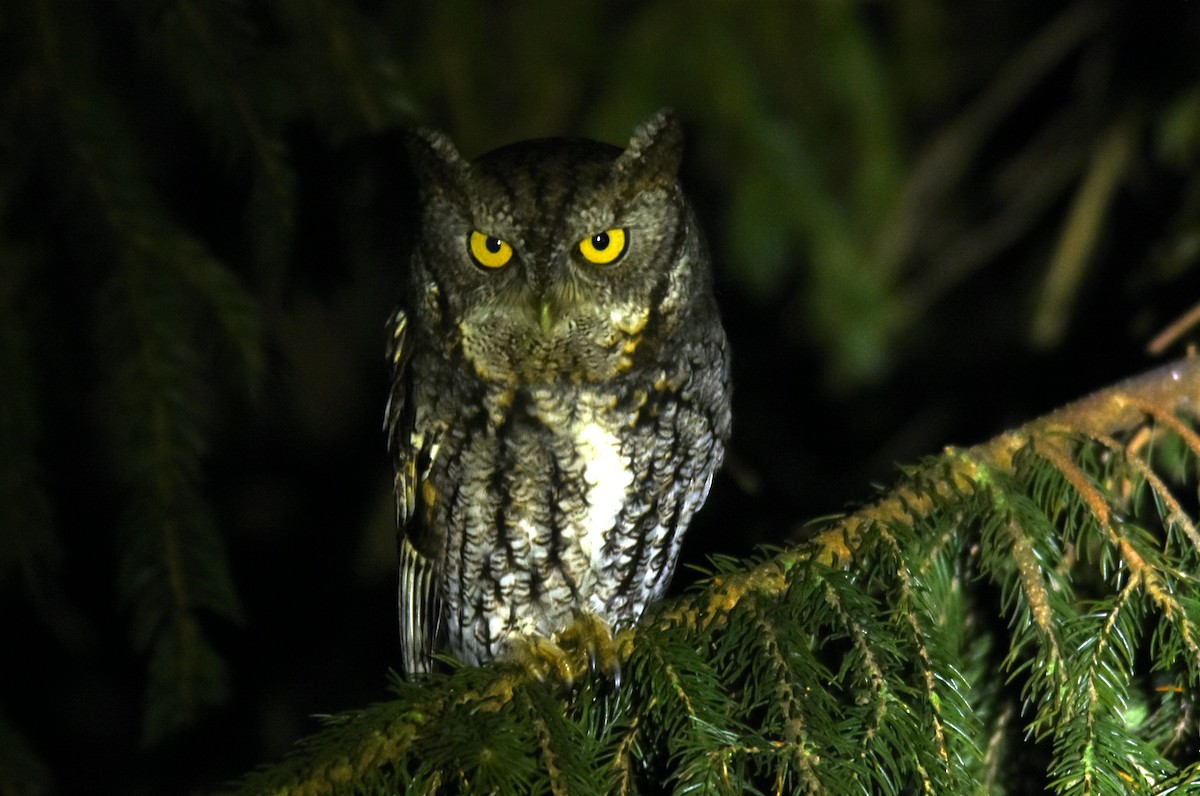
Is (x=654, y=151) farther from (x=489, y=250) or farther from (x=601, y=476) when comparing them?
(x=601, y=476)

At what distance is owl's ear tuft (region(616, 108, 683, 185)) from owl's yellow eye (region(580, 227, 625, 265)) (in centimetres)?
9

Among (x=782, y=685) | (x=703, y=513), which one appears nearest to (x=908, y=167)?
(x=703, y=513)

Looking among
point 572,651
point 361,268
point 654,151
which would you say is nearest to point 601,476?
point 572,651

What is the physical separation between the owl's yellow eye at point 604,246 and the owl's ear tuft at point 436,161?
205 millimetres

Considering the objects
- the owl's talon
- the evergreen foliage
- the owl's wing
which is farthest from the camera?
the owl's wing

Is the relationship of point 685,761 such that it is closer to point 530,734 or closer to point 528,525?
point 530,734

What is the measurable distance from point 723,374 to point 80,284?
103cm

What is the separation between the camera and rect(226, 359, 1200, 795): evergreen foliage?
100 centimetres

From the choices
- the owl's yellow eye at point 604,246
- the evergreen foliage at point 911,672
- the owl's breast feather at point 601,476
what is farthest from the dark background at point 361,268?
the owl's yellow eye at point 604,246

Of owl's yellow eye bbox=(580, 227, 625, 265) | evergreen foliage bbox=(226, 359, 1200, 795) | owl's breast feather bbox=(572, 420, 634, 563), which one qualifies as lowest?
evergreen foliage bbox=(226, 359, 1200, 795)

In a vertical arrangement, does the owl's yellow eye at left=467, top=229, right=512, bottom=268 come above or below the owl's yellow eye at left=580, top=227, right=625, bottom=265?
above

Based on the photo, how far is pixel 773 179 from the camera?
238cm

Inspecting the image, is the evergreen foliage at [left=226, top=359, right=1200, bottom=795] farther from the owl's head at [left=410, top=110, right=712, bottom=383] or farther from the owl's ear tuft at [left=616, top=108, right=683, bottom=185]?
the owl's ear tuft at [left=616, top=108, right=683, bottom=185]

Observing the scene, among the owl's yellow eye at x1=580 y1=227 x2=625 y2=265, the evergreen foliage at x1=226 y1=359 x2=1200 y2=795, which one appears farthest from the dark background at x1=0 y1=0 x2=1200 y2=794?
the owl's yellow eye at x1=580 y1=227 x2=625 y2=265
